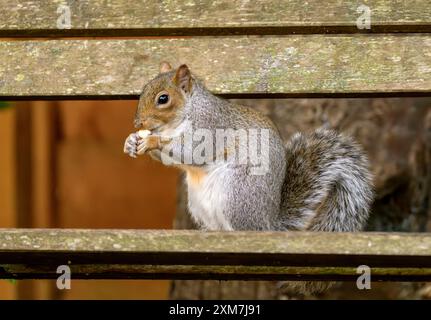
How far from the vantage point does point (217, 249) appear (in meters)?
1.51

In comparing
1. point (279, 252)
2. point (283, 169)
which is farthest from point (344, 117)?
point (279, 252)

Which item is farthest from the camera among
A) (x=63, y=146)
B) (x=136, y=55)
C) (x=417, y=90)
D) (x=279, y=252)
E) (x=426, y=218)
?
(x=63, y=146)

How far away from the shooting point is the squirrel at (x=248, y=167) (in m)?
2.03

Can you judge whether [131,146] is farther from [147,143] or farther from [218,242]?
[218,242]

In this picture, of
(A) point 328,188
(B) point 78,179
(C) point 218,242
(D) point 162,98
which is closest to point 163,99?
(D) point 162,98

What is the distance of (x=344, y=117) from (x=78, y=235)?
4.69ft

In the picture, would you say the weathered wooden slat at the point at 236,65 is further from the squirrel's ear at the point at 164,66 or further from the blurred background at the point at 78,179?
the blurred background at the point at 78,179

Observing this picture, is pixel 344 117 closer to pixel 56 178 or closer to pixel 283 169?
pixel 283 169

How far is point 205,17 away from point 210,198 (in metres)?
0.38

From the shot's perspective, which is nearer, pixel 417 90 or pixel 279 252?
pixel 279 252

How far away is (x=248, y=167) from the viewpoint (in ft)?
6.68

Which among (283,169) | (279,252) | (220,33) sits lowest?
(279,252)

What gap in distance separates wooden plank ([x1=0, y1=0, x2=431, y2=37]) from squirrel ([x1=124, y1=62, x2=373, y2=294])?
0.35ft

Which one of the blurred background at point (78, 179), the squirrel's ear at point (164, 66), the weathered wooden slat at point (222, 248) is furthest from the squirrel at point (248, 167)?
the blurred background at point (78, 179)
